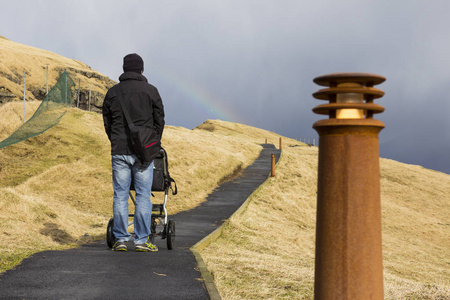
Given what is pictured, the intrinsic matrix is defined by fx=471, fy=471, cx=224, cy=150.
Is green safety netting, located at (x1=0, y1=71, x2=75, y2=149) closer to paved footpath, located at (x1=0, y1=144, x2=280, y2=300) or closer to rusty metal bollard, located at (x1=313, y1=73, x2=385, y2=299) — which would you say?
paved footpath, located at (x1=0, y1=144, x2=280, y2=300)

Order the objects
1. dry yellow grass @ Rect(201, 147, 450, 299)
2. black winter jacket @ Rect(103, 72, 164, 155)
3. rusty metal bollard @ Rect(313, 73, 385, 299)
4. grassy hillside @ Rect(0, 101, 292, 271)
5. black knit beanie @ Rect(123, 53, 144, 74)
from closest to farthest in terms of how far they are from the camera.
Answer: rusty metal bollard @ Rect(313, 73, 385, 299) < dry yellow grass @ Rect(201, 147, 450, 299) < black winter jacket @ Rect(103, 72, 164, 155) < black knit beanie @ Rect(123, 53, 144, 74) < grassy hillside @ Rect(0, 101, 292, 271)

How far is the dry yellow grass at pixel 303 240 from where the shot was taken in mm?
5984

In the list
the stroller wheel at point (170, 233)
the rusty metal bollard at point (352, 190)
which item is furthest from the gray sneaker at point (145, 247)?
the rusty metal bollard at point (352, 190)

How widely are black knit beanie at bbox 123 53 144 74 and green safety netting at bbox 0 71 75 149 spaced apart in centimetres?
1492

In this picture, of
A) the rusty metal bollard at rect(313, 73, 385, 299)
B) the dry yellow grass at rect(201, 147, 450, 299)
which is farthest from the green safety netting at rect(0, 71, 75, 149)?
the rusty metal bollard at rect(313, 73, 385, 299)

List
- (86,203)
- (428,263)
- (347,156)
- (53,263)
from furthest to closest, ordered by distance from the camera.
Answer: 1. (86,203)
2. (428,263)
3. (53,263)
4. (347,156)

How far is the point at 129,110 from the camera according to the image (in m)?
6.18

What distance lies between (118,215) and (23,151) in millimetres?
14668

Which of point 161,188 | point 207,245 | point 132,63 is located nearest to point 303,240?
point 207,245

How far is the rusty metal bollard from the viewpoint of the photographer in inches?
73.8

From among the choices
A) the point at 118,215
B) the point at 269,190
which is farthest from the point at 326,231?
the point at 269,190

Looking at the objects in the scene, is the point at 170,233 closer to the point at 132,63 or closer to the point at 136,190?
the point at 136,190

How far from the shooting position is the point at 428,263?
13.3 m

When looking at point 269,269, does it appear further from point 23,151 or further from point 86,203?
point 23,151
